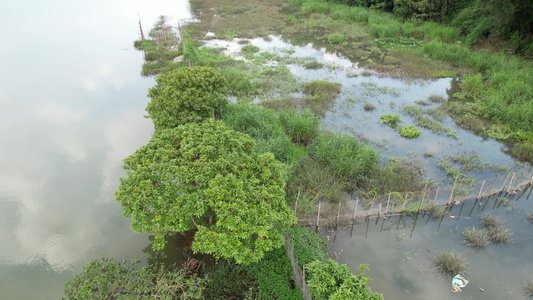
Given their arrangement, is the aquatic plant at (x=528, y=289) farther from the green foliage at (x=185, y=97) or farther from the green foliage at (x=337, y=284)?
the green foliage at (x=185, y=97)

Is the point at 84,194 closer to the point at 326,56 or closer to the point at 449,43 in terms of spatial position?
the point at 326,56

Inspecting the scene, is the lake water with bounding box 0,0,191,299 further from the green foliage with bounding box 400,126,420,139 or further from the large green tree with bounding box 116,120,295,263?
the green foliage with bounding box 400,126,420,139

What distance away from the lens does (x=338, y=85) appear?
15.4m

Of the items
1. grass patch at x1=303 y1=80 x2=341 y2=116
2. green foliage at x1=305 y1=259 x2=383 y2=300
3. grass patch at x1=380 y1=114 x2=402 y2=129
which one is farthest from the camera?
grass patch at x1=303 y1=80 x2=341 y2=116

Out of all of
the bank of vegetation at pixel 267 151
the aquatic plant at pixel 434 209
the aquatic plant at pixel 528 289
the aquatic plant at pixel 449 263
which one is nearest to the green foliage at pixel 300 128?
the bank of vegetation at pixel 267 151

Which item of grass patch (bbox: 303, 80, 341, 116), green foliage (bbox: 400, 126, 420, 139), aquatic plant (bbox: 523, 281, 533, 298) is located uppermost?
grass patch (bbox: 303, 80, 341, 116)

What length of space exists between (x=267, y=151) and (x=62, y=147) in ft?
25.6

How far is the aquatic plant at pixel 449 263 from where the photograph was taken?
684 centimetres

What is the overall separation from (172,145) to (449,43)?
19.7 m

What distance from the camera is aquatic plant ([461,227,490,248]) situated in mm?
7457

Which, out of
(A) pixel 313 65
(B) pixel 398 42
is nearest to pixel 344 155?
(A) pixel 313 65

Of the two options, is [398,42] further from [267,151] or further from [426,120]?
A: [267,151]

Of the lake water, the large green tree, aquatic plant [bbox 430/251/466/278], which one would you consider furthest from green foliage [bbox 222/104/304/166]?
aquatic plant [bbox 430/251/466/278]

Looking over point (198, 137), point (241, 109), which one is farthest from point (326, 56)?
point (198, 137)
